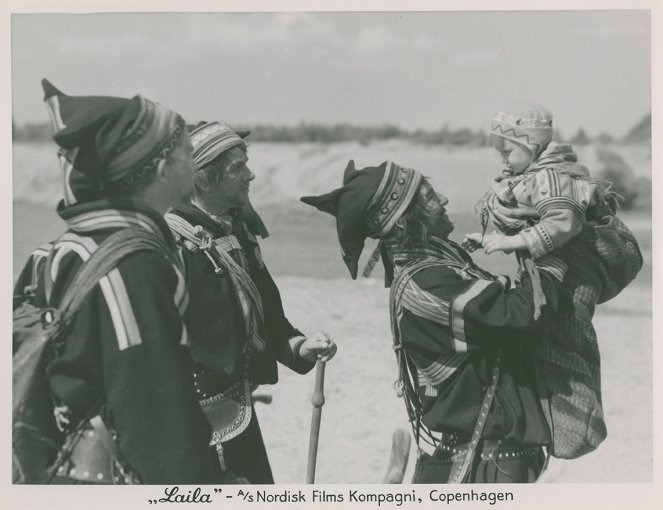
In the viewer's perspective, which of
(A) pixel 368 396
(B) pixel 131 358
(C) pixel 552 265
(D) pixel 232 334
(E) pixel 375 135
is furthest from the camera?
(E) pixel 375 135

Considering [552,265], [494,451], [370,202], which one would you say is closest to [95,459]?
[370,202]

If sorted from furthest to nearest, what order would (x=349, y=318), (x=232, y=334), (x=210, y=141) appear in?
(x=349, y=318)
(x=210, y=141)
(x=232, y=334)

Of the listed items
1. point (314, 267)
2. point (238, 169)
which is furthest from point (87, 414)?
point (314, 267)

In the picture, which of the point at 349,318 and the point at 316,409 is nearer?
the point at 316,409

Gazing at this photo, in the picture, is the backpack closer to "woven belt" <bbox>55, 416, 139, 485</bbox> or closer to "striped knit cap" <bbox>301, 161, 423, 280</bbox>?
"woven belt" <bbox>55, 416, 139, 485</bbox>

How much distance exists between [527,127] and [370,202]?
0.74 meters

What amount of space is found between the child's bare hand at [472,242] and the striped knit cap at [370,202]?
0.35 metres

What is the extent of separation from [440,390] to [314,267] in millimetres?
5366

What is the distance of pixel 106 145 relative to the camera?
4.20 metres

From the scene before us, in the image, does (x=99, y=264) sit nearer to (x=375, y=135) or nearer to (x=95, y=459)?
(x=95, y=459)

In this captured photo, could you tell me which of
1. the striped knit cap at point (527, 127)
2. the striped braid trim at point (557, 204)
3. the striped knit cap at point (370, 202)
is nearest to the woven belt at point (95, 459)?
the striped knit cap at point (370, 202)

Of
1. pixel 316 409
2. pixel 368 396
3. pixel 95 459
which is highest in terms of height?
pixel 95 459

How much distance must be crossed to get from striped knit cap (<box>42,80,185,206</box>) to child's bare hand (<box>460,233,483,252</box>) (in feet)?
5.00

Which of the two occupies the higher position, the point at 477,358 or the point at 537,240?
the point at 537,240
